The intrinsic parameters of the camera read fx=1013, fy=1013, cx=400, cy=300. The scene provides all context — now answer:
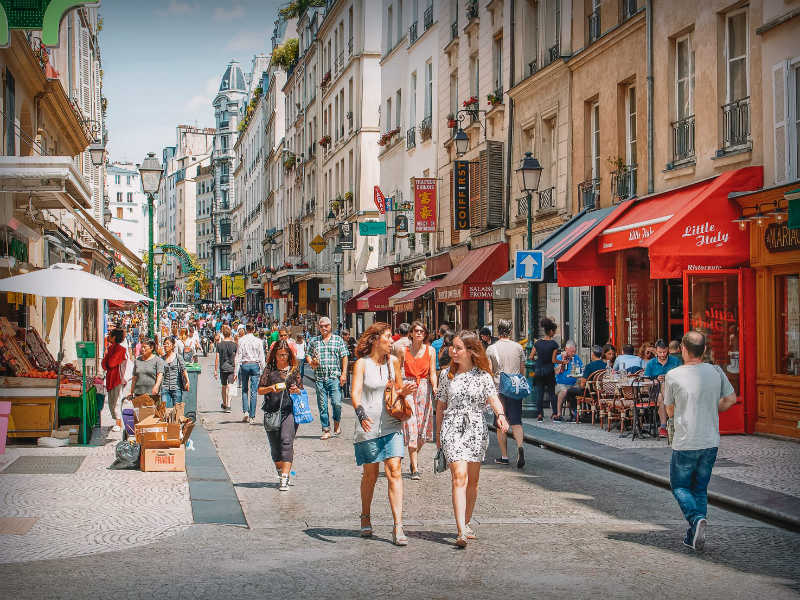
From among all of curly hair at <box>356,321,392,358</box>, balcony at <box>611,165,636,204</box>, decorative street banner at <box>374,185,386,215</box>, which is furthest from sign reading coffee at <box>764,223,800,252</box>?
decorative street banner at <box>374,185,386,215</box>

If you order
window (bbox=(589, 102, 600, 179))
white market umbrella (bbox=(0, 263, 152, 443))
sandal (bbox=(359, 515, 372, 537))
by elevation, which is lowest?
sandal (bbox=(359, 515, 372, 537))

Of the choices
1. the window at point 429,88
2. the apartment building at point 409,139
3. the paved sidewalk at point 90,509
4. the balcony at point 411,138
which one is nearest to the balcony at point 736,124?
the paved sidewalk at point 90,509

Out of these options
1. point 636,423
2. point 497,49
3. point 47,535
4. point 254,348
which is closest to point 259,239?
point 497,49

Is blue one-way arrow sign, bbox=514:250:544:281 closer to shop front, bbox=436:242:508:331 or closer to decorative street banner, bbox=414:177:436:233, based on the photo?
shop front, bbox=436:242:508:331

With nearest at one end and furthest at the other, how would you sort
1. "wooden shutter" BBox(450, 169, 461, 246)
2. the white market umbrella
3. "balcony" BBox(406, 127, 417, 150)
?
the white market umbrella, "wooden shutter" BBox(450, 169, 461, 246), "balcony" BBox(406, 127, 417, 150)

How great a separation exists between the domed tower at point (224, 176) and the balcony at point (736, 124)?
3994 inches

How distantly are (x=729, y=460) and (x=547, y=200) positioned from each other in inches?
476

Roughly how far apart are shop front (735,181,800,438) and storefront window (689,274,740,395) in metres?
0.46

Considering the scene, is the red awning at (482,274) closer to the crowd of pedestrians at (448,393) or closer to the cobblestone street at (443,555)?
the crowd of pedestrians at (448,393)

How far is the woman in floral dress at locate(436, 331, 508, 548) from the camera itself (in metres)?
7.71

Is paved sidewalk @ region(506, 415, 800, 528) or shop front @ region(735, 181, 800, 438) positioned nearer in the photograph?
paved sidewalk @ region(506, 415, 800, 528)

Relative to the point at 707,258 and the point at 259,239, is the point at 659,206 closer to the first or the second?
the point at 707,258

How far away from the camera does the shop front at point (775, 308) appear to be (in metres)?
13.9

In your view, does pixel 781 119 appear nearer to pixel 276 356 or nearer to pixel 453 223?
pixel 276 356
